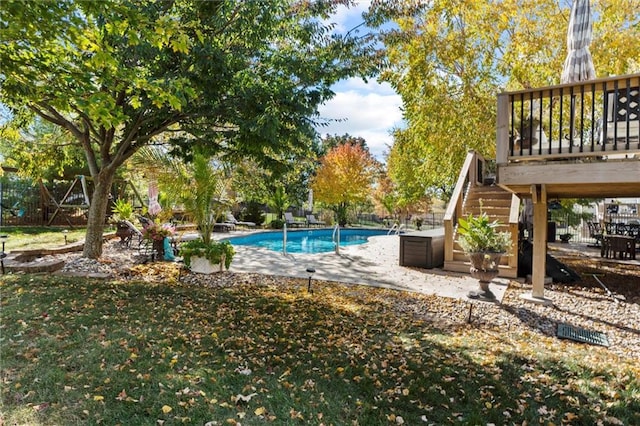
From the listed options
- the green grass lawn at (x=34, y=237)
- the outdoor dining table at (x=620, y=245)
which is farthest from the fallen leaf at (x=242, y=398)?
the outdoor dining table at (x=620, y=245)

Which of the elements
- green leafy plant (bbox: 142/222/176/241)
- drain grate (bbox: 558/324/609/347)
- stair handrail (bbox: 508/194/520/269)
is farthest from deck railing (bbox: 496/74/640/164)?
green leafy plant (bbox: 142/222/176/241)

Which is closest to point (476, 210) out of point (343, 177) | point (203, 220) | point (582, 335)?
point (582, 335)

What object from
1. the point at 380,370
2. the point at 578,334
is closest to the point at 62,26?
the point at 380,370

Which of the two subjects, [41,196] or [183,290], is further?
[41,196]

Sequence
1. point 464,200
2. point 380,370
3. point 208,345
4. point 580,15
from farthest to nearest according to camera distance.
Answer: point 464,200 < point 580,15 < point 208,345 < point 380,370

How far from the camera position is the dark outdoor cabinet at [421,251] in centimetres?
938

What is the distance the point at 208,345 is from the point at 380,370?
182 cm

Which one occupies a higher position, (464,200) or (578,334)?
(464,200)

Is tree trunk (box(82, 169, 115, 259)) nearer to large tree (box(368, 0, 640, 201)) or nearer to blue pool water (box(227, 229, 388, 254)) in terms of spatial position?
blue pool water (box(227, 229, 388, 254))

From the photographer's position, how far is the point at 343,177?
23109mm

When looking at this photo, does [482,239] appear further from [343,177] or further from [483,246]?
[343,177]

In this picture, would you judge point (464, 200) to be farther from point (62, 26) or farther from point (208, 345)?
point (62, 26)

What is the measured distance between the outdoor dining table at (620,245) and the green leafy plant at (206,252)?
447 inches

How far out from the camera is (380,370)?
3.68 metres
